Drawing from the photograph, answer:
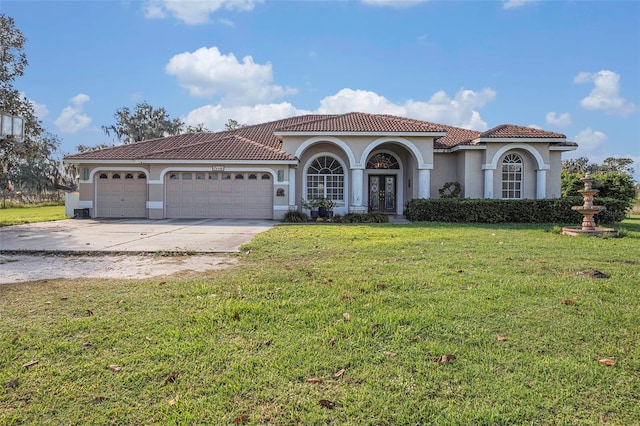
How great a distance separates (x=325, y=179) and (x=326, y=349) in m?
18.7

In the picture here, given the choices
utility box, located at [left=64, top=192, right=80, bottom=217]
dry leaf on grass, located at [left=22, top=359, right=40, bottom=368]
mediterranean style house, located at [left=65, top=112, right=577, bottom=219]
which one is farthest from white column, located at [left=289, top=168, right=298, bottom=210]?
dry leaf on grass, located at [left=22, top=359, right=40, bottom=368]

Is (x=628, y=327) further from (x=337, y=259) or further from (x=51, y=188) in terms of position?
(x=51, y=188)

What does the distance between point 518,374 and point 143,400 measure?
3.01 meters

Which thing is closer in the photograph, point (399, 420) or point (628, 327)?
point (399, 420)

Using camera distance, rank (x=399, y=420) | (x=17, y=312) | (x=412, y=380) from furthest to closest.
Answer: (x=17, y=312), (x=412, y=380), (x=399, y=420)

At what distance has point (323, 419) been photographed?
2736 millimetres

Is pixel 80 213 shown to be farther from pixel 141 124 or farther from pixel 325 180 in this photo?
pixel 141 124

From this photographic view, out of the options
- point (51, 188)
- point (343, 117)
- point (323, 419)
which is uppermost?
point (343, 117)

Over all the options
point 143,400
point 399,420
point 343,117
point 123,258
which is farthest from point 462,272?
point 343,117

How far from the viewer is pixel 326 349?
3734mm

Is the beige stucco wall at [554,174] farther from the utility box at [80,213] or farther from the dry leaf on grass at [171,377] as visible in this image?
the utility box at [80,213]

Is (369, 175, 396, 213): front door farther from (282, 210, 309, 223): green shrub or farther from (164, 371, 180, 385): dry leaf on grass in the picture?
(164, 371, 180, 385): dry leaf on grass

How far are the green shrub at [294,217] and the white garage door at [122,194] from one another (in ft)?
26.3

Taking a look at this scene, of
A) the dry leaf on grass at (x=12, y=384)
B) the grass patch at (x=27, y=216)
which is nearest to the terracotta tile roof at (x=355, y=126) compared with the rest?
the grass patch at (x=27, y=216)
